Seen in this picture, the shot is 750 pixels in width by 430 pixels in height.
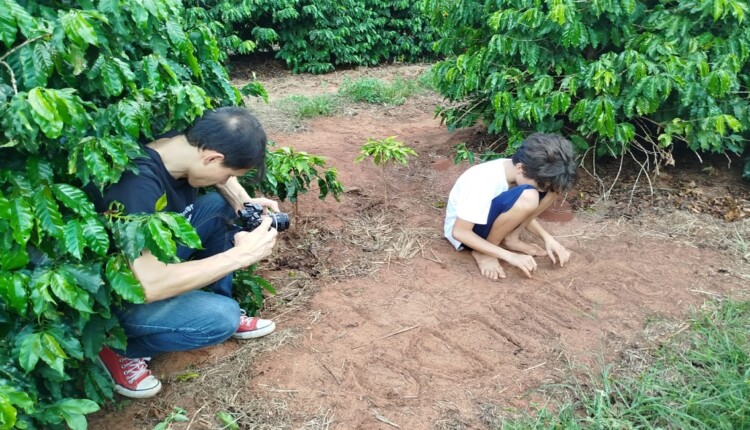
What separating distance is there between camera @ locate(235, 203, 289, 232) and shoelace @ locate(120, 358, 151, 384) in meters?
0.69

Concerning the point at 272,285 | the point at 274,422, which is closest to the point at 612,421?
the point at 274,422

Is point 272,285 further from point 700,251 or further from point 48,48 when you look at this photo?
point 700,251

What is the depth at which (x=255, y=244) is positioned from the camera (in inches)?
88.0

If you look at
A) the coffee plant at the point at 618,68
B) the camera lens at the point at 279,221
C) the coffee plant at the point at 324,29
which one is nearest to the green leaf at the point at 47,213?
the camera lens at the point at 279,221

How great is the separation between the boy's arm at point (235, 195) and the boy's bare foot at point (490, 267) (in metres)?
1.16

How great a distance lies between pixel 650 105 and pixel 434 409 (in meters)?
2.51

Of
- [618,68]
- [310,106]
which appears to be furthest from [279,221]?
[310,106]

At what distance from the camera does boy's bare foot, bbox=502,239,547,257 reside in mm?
3361

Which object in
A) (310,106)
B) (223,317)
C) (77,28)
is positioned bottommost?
(310,106)

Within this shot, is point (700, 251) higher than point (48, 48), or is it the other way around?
point (48, 48)

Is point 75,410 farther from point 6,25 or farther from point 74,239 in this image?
point 6,25

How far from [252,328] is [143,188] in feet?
2.93

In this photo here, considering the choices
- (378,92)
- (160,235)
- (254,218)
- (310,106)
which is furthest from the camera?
(378,92)

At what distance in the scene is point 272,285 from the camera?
3.04 m
